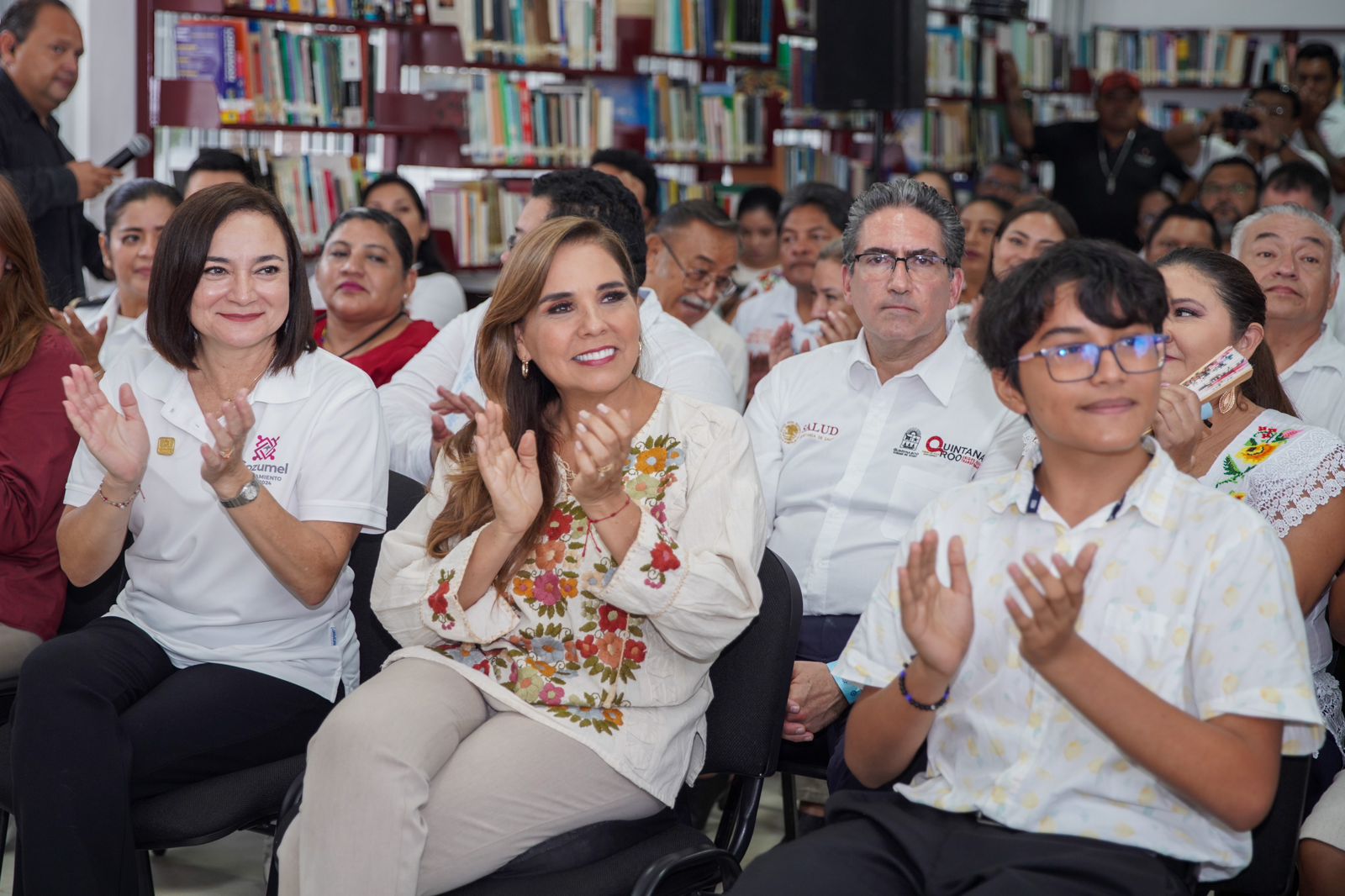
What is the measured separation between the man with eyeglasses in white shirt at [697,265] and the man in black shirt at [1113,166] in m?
3.17

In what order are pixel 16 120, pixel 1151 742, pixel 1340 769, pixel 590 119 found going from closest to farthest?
pixel 1151 742 < pixel 1340 769 < pixel 16 120 < pixel 590 119

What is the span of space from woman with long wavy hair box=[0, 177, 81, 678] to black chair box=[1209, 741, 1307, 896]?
6.46 feet

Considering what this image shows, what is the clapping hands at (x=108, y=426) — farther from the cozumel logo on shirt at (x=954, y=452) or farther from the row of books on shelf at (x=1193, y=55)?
the row of books on shelf at (x=1193, y=55)

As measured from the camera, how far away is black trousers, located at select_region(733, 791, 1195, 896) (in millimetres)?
1502

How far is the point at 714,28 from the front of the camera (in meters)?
6.90

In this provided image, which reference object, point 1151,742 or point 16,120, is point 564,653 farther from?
point 16,120

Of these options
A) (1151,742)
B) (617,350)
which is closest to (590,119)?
(617,350)

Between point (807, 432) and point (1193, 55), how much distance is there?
26.8ft

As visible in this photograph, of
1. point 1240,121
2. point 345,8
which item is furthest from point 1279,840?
point 1240,121

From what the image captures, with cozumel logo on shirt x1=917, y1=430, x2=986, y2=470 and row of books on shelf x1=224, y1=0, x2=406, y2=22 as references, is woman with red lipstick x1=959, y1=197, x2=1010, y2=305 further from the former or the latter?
row of books on shelf x1=224, y1=0, x2=406, y2=22

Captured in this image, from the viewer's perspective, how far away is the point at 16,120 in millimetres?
4430

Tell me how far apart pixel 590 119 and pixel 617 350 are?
14.3 feet

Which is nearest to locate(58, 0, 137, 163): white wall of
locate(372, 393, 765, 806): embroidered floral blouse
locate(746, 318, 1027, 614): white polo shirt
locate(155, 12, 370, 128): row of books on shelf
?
locate(155, 12, 370, 128): row of books on shelf

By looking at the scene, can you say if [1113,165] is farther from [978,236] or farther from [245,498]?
[245,498]
